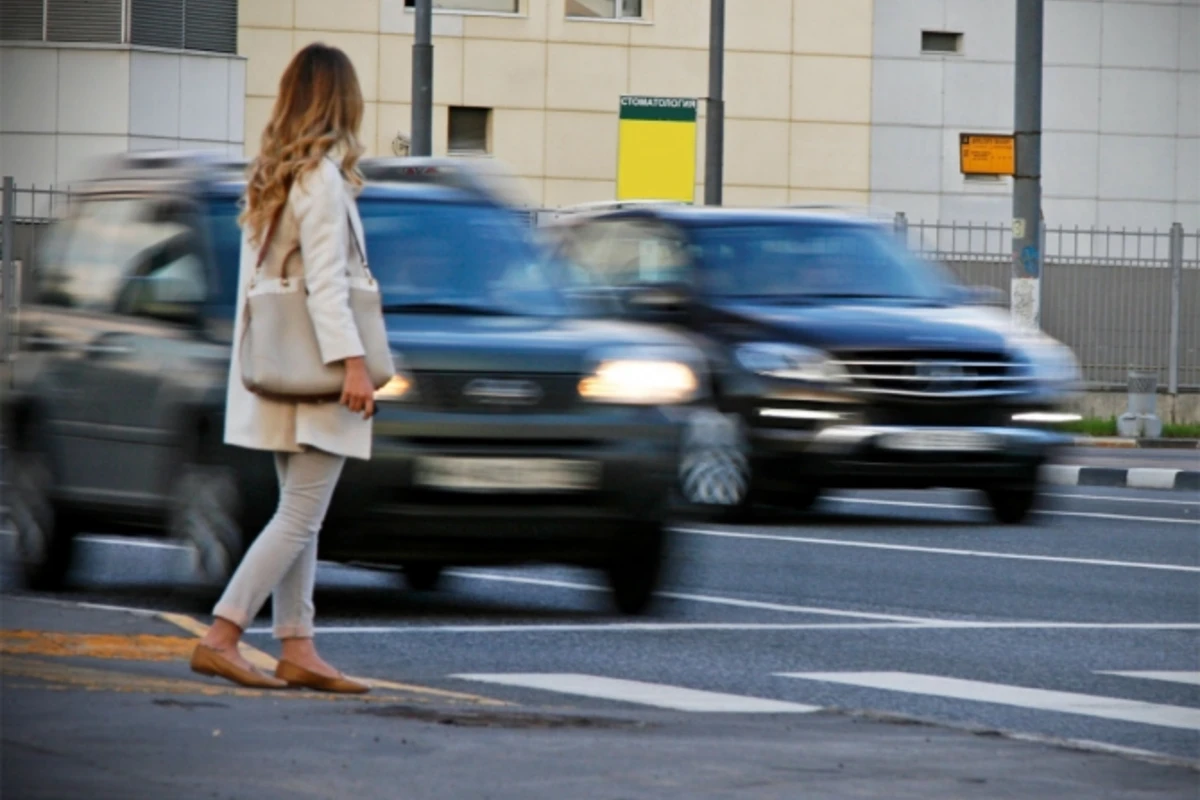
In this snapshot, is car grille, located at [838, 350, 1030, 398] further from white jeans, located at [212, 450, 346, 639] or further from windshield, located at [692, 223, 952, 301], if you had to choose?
white jeans, located at [212, 450, 346, 639]

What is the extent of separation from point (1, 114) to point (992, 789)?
Result: 33.7 m

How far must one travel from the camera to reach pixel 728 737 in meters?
7.30

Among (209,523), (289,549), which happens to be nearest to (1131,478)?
(209,523)

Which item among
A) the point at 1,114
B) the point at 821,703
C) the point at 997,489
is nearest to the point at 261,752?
the point at 821,703

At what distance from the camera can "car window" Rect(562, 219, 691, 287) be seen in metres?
16.7

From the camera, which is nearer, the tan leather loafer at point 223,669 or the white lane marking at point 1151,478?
the tan leather loafer at point 223,669

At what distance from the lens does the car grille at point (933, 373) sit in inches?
623

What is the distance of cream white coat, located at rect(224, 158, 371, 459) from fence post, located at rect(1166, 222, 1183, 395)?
2428 cm

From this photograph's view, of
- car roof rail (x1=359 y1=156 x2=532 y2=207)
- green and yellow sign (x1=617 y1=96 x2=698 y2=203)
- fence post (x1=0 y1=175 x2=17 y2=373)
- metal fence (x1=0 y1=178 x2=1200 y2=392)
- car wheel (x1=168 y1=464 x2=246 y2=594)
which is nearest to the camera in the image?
car wheel (x1=168 y1=464 x2=246 y2=594)

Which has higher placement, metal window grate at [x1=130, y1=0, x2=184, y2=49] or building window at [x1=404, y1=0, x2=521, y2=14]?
building window at [x1=404, y1=0, x2=521, y2=14]

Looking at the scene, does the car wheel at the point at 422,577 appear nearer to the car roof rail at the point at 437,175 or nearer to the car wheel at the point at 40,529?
the car wheel at the point at 40,529

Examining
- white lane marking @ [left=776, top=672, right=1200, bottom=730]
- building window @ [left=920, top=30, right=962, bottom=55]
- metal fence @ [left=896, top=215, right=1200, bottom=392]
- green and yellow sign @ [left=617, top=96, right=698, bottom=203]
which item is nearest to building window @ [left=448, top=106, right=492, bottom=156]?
building window @ [left=920, top=30, right=962, bottom=55]

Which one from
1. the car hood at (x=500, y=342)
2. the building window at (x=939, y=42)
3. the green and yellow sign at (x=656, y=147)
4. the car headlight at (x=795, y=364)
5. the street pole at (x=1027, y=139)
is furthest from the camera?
the building window at (x=939, y=42)

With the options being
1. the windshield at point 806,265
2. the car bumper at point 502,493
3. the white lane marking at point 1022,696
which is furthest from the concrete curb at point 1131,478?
the white lane marking at point 1022,696
